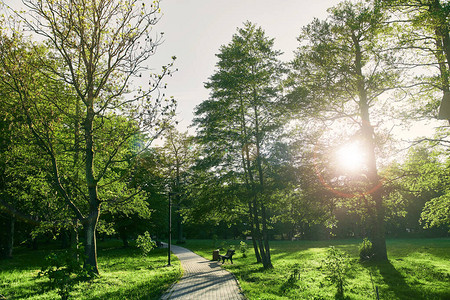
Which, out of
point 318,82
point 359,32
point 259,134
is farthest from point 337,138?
point 359,32

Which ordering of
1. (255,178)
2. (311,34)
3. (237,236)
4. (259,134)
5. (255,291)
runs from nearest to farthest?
(255,291) → (311,34) → (259,134) → (255,178) → (237,236)

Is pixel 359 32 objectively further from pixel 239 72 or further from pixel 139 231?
pixel 139 231

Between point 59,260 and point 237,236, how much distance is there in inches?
2486

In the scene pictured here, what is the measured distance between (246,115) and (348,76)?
635 cm

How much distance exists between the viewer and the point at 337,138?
1444 cm

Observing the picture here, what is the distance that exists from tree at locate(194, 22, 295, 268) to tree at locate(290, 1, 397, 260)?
2.26 m

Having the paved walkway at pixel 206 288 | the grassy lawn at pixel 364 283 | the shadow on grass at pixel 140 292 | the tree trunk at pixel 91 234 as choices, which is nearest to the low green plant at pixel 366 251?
the grassy lawn at pixel 364 283

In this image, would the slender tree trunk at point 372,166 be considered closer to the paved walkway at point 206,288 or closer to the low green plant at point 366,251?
the low green plant at point 366,251

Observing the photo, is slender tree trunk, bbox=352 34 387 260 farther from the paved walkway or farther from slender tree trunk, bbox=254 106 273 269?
the paved walkway

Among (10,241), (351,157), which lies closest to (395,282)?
(351,157)

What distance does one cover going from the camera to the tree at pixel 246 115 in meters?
15.8

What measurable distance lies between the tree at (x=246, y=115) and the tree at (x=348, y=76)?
2.26 m

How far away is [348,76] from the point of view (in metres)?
13.5

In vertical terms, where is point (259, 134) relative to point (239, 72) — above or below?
below
